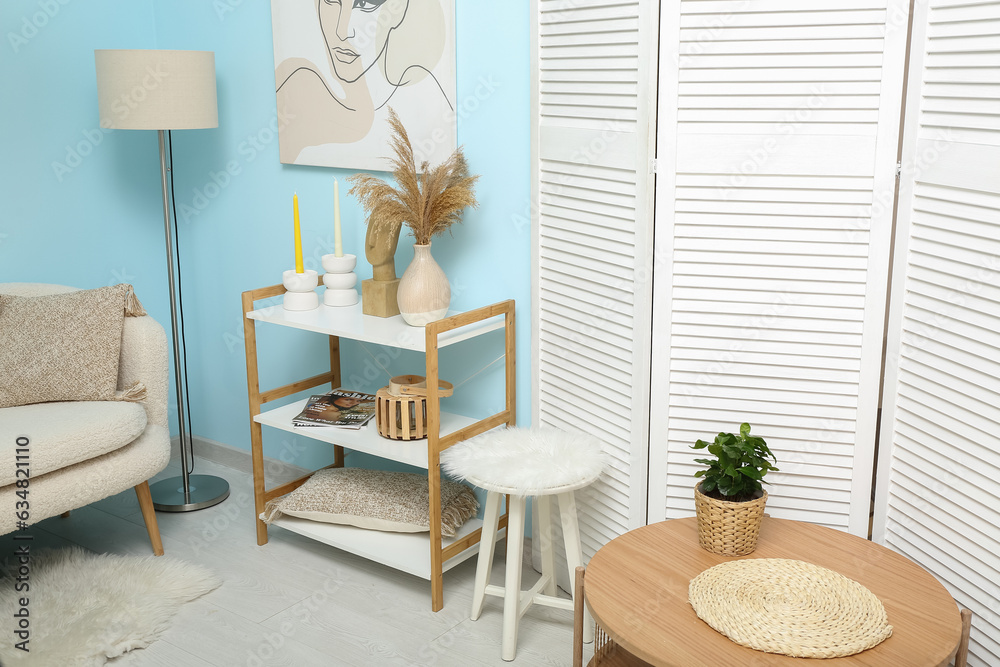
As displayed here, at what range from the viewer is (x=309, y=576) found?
237 cm

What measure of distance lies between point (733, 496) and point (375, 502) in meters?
1.13

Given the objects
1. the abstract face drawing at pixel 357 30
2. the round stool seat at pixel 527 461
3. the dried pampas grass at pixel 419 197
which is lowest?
the round stool seat at pixel 527 461

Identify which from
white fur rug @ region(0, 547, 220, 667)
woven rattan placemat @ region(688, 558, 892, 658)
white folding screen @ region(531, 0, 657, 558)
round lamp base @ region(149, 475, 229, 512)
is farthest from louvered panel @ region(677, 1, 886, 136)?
round lamp base @ region(149, 475, 229, 512)

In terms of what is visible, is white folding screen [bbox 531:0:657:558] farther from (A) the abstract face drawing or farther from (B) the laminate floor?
(A) the abstract face drawing

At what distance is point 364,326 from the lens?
225cm

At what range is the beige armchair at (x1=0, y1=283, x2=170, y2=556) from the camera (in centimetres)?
209

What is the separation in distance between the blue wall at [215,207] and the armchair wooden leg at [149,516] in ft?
1.89

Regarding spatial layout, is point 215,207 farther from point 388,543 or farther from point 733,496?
point 733,496

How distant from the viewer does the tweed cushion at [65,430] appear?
6.82 ft

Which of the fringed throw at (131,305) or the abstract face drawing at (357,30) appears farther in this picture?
the fringed throw at (131,305)

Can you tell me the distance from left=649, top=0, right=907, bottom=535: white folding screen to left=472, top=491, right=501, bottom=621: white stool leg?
19.0 inches

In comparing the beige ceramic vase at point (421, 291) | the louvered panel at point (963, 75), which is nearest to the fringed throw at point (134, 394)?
the beige ceramic vase at point (421, 291)

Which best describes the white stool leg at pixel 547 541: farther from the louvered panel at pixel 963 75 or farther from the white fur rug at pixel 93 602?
the louvered panel at pixel 963 75

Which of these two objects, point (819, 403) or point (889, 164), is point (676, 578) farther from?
point (889, 164)
